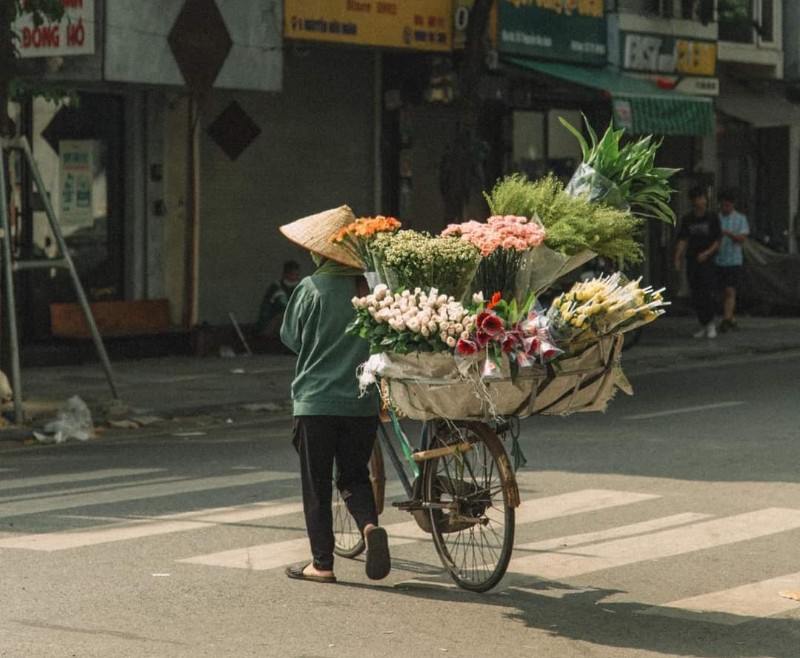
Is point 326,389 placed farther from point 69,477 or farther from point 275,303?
point 275,303

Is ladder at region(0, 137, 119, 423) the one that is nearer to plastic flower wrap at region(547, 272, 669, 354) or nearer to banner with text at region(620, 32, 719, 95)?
plastic flower wrap at region(547, 272, 669, 354)

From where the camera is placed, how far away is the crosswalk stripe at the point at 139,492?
994cm

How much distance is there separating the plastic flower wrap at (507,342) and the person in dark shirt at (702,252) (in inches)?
626

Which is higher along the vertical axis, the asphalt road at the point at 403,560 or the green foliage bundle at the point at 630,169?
the green foliage bundle at the point at 630,169

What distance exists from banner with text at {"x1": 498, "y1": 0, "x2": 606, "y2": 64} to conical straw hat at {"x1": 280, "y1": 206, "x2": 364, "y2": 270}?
1553cm

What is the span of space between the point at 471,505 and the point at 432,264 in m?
1.15

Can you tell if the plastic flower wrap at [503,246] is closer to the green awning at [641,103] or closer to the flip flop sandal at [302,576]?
the flip flop sandal at [302,576]

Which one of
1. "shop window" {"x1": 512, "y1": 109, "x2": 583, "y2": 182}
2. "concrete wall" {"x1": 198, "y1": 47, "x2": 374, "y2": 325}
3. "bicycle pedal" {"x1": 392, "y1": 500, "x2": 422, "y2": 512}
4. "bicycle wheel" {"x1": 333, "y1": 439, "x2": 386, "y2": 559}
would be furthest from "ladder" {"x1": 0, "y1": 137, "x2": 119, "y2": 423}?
"shop window" {"x1": 512, "y1": 109, "x2": 583, "y2": 182}

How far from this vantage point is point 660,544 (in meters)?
8.80

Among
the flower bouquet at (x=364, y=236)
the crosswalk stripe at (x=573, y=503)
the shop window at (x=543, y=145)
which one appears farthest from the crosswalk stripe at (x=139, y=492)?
the shop window at (x=543, y=145)

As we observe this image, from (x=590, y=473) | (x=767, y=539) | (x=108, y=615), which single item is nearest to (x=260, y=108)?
(x=590, y=473)

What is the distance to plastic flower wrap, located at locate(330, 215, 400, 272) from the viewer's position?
298 inches

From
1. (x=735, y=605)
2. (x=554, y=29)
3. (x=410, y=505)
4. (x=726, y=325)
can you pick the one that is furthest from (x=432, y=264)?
(x=554, y=29)

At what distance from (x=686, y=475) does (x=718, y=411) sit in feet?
12.6
